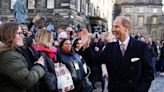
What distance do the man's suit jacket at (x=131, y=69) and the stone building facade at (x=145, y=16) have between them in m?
64.8

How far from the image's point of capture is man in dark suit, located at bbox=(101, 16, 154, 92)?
5691 mm

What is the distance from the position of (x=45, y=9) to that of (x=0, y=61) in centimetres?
2652

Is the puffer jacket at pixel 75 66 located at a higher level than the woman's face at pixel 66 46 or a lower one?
lower

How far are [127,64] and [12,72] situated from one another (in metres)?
1.85

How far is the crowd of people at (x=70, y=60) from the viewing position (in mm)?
4645

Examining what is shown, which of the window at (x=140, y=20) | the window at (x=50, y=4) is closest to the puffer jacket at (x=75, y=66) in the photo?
the window at (x=50, y=4)

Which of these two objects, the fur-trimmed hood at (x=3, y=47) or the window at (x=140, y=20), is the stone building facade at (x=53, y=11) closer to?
the fur-trimmed hood at (x=3, y=47)

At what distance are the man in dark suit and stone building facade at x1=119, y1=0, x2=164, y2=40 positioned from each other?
2551 inches

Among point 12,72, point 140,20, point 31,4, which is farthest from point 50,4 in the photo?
point 140,20

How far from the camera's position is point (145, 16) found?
233 ft

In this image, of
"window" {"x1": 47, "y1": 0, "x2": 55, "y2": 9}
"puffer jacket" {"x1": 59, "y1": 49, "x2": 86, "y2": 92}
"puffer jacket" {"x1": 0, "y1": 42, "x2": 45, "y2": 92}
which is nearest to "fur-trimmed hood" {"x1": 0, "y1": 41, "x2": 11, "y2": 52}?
"puffer jacket" {"x1": 0, "y1": 42, "x2": 45, "y2": 92}

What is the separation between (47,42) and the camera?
6609 millimetres

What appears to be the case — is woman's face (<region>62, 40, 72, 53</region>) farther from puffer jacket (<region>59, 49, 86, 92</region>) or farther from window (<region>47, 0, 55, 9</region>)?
window (<region>47, 0, 55, 9</region>)

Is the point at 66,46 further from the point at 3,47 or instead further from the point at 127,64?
the point at 3,47
